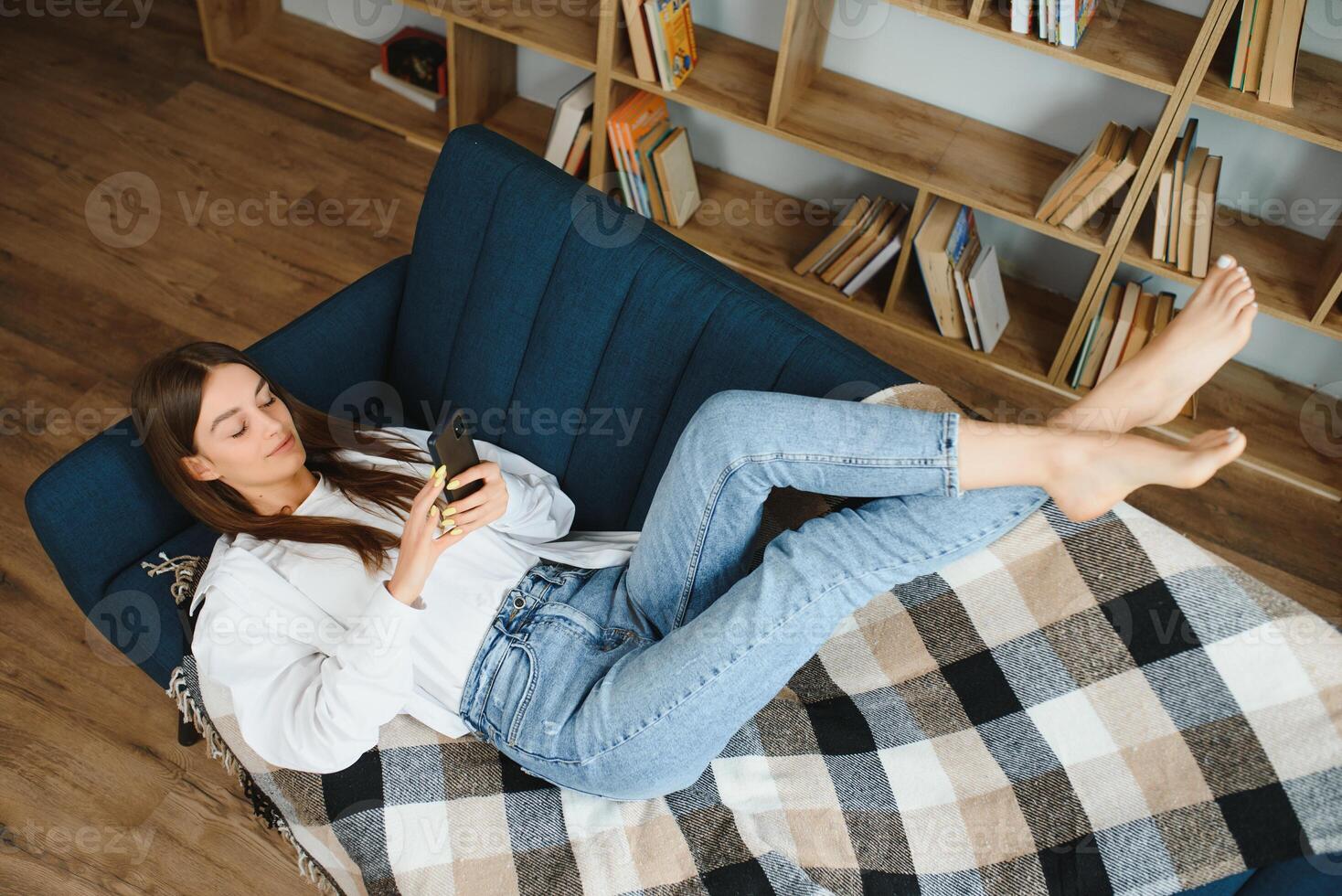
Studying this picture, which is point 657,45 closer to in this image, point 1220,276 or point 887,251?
point 887,251

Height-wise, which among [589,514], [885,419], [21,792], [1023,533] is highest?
[885,419]

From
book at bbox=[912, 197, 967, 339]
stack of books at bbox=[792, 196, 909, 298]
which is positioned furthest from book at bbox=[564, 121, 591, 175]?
book at bbox=[912, 197, 967, 339]

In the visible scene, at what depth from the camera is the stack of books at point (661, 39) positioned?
2.47m

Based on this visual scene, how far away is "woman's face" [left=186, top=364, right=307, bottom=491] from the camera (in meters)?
1.46

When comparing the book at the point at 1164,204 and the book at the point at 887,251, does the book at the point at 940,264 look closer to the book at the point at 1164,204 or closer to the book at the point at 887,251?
the book at the point at 887,251

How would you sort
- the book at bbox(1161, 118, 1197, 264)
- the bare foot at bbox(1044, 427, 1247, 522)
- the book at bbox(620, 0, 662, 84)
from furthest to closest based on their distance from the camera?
the book at bbox(620, 0, 662, 84) < the book at bbox(1161, 118, 1197, 264) < the bare foot at bbox(1044, 427, 1247, 522)

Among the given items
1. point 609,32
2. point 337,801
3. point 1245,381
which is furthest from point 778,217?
point 337,801

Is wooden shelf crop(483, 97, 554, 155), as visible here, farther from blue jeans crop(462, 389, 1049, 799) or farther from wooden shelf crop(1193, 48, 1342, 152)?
blue jeans crop(462, 389, 1049, 799)

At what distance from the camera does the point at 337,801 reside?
1.45 metres

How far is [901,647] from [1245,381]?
1.66m

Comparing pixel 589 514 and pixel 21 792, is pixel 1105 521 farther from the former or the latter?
pixel 21 792

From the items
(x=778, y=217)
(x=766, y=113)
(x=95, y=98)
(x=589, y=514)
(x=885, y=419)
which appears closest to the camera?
(x=885, y=419)

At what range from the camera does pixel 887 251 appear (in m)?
2.66

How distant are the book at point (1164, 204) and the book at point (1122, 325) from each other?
161mm
